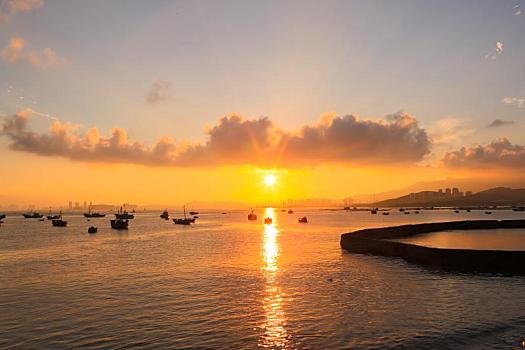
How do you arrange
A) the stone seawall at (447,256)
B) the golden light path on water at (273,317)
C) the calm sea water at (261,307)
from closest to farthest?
the golden light path on water at (273,317)
the calm sea water at (261,307)
the stone seawall at (447,256)

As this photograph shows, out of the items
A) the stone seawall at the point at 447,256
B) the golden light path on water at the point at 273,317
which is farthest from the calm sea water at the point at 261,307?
the stone seawall at the point at 447,256

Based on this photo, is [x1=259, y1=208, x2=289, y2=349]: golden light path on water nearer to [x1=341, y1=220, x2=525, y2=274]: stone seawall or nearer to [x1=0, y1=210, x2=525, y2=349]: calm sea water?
[x1=0, y1=210, x2=525, y2=349]: calm sea water

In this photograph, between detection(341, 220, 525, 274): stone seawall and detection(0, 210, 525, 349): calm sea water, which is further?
detection(341, 220, 525, 274): stone seawall

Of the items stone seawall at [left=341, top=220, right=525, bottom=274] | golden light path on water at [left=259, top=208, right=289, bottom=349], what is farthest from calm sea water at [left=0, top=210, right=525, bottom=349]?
stone seawall at [left=341, top=220, right=525, bottom=274]

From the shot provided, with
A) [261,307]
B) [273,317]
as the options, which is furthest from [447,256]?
[273,317]

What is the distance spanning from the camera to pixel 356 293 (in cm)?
2672

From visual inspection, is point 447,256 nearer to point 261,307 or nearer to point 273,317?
point 261,307

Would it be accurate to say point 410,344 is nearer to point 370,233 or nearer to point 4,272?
point 4,272

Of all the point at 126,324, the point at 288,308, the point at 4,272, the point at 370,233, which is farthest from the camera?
the point at 370,233

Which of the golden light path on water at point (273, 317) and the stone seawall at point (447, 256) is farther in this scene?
the stone seawall at point (447, 256)

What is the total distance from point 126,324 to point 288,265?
24.9m

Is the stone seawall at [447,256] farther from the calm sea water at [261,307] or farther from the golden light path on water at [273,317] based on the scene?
the golden light path on water at [273,317]

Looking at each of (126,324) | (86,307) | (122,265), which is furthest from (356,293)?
(122,265)

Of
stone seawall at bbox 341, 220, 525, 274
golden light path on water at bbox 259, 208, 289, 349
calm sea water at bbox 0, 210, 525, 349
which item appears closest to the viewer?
golden light path on water at bbox 259, 208, 289, 349
